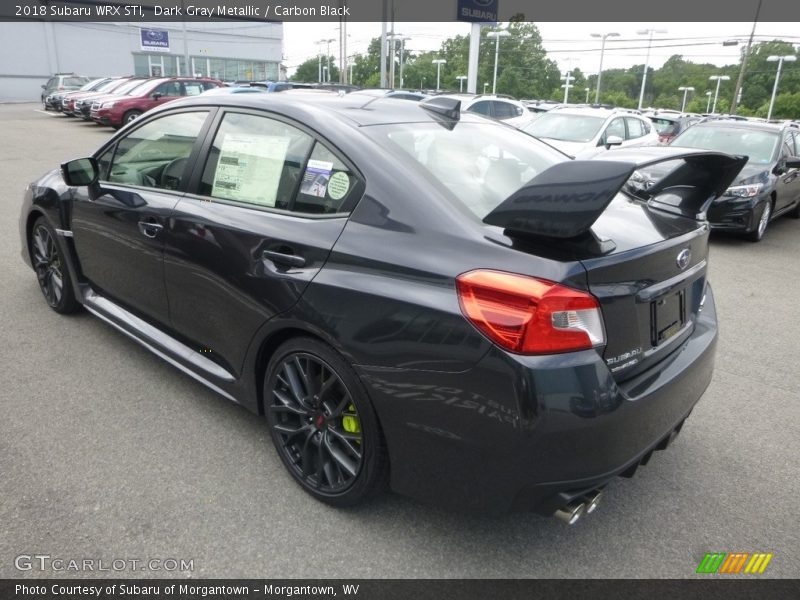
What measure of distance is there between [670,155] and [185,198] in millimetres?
2266

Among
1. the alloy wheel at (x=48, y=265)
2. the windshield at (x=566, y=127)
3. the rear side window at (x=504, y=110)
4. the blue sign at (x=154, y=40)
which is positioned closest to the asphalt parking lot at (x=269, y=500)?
the alloy wheel at (x=48, y=265)

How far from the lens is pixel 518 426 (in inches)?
75.7

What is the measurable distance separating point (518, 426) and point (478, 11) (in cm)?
2595

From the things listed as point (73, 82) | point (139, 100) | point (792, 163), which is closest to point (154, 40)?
point (73, 82)

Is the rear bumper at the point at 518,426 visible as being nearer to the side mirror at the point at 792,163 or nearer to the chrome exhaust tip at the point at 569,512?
the chrome exhaust tip at the point at 569,512

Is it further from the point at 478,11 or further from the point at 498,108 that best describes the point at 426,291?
the point at 478,11

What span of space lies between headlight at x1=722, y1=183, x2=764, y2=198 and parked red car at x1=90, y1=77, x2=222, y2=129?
1636 centimetres

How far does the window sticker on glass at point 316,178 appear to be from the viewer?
256 centimetres

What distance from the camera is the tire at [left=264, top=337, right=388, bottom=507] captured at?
2.35 m

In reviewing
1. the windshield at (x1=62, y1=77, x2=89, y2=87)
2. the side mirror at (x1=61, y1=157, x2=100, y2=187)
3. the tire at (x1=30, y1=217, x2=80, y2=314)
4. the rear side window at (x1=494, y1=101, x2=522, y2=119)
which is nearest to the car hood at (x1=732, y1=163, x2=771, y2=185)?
the side mirror at (x1=61, y1=157, x2=100, y2=187)

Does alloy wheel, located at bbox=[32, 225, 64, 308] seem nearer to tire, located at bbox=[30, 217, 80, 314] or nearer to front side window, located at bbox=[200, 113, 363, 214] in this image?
tire, located at bbox=[30, 217, 80, 314]

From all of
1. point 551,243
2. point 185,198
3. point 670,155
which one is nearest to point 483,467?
point 551,243

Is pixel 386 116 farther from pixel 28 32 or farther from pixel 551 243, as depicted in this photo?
pixel 28 32

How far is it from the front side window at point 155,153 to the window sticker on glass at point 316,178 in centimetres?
90
